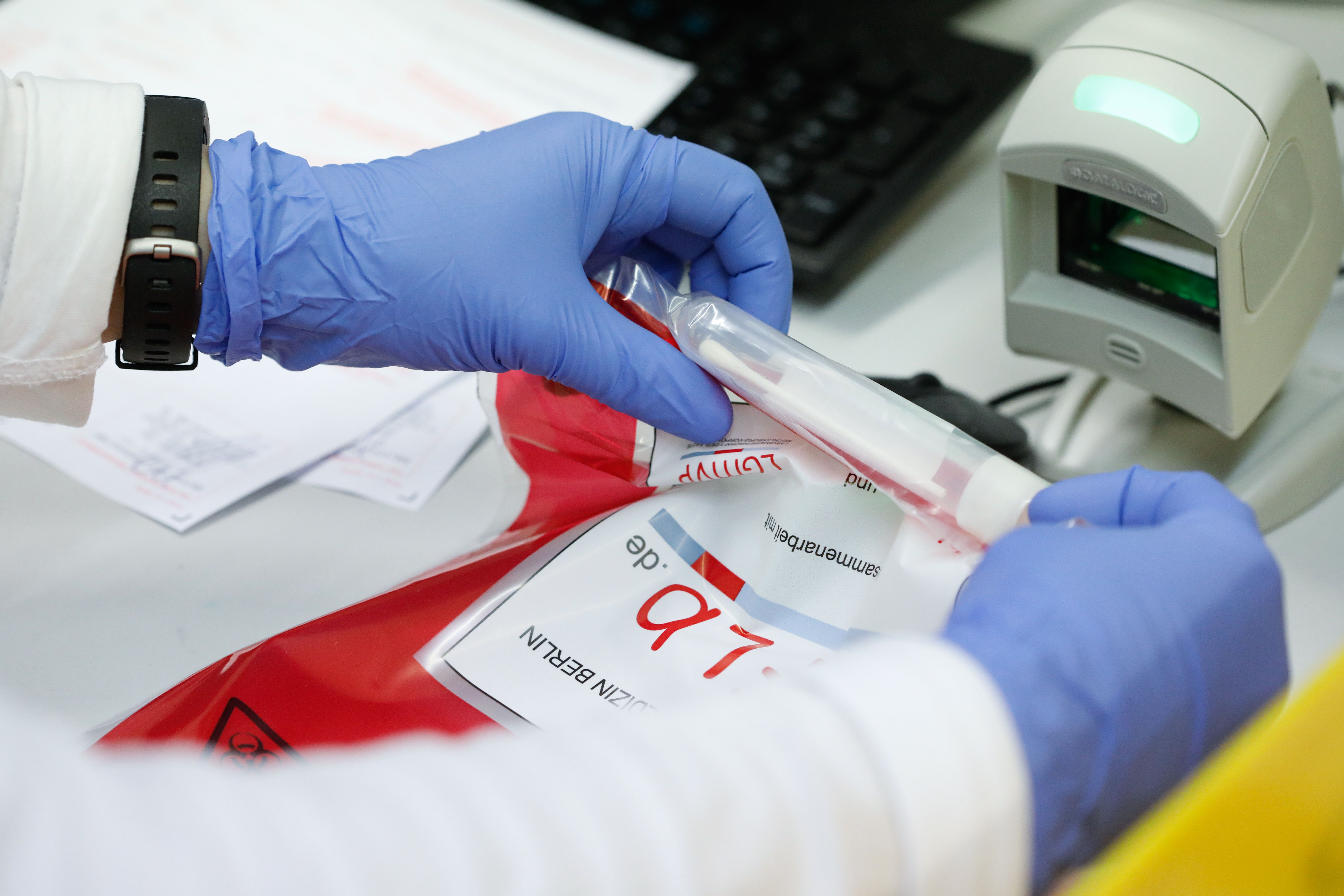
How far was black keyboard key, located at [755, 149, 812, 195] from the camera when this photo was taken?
66 centimetres

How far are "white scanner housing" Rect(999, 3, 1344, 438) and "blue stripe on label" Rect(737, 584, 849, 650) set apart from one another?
0.71 ft

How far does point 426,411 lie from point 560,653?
0.27 m

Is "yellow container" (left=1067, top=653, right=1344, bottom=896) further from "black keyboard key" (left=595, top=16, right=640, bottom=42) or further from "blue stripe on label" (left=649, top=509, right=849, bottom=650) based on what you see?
"black keyboard key" (left=595, top=16, right=640, bottom=42)

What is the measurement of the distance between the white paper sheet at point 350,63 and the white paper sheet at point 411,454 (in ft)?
0.72

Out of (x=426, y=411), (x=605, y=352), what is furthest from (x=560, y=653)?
(x=426, y=411)

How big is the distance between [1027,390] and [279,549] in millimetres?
438

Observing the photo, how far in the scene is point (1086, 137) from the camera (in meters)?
0.43

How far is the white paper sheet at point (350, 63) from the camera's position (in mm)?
753

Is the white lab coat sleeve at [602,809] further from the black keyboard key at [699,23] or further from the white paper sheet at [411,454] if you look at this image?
the black keyboard key at [699,23]

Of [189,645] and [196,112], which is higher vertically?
[196,112]

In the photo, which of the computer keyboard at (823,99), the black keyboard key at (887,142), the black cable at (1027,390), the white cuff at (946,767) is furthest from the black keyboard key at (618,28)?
the white cuff at (946,767)

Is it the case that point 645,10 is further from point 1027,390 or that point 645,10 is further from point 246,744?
point 246,744

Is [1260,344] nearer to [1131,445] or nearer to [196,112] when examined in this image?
[1131,445]

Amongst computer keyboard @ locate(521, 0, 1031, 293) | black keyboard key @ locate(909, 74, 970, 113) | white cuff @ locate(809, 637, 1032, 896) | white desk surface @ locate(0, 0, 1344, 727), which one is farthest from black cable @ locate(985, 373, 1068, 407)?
white cuff @ locate(809, 637, 1032, 896)
